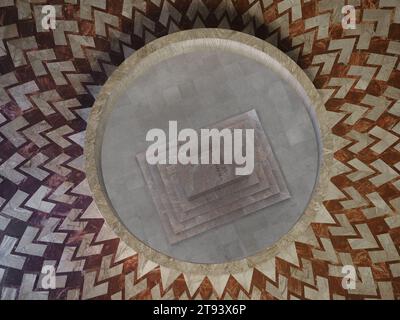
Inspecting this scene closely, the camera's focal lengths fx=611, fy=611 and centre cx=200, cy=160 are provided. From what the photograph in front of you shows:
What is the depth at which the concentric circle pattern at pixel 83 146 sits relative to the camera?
5676 mm

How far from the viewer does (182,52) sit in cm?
572

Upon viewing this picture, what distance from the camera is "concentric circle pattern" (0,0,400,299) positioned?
223 inches

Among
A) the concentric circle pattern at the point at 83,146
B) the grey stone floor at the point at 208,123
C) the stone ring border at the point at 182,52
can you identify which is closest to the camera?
the stone ring border at the point at 182,52

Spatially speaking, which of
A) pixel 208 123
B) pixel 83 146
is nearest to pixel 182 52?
pixel 208 123

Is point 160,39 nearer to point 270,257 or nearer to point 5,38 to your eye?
point 5,38

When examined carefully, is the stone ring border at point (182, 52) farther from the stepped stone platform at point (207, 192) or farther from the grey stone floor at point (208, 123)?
the stepped stone platform at point (207, 192)

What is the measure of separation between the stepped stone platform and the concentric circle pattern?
1.49ft

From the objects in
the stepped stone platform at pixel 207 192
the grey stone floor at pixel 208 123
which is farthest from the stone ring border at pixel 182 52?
the stepped stone platform at pixel 207 192

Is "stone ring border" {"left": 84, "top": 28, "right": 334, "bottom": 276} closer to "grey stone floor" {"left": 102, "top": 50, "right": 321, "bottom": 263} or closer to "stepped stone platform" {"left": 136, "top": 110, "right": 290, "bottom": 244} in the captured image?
"grey stone floor" {"left": 102, "top": 50, "right": 321, "bottom": 263}

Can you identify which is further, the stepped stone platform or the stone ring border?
the stepped stone platform

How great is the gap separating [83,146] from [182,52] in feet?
4.28

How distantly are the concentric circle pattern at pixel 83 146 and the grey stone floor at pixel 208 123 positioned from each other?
0.79 feet

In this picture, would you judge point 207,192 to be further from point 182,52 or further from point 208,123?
point 182,52

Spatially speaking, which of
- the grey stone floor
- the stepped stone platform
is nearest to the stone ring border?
the grey stone floor
